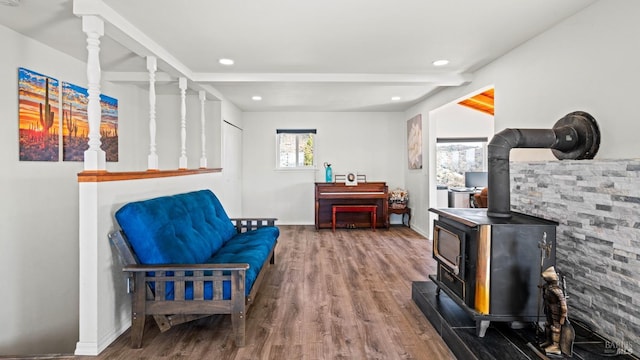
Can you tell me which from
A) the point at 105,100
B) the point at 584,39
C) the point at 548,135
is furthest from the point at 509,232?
the point at 105,100

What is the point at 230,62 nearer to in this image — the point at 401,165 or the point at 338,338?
the point at 338,338

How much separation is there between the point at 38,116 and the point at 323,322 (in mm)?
3297

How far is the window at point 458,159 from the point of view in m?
7.46

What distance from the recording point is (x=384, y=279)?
11.9 ft

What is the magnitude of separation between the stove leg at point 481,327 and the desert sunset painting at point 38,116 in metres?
3.99

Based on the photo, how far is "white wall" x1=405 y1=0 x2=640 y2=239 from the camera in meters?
2.12

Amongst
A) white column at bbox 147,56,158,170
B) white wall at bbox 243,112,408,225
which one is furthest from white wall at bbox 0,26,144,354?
white wall at bbox 243,112,408,225

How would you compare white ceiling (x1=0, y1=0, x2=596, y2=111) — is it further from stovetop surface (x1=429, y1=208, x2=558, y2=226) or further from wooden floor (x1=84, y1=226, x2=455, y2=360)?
wooden floor (x1=84, y1=226, x2=455, y2=360)

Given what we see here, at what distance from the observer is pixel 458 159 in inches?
300

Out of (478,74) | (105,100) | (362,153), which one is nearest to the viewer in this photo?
(478,74)

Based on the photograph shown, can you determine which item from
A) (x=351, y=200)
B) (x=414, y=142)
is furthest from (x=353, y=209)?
(x=414, y=142)

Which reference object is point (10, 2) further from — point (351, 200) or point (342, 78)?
point (351, 200)

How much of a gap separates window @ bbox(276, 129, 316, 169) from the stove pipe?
4839 mm

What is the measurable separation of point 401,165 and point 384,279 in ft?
12.7
